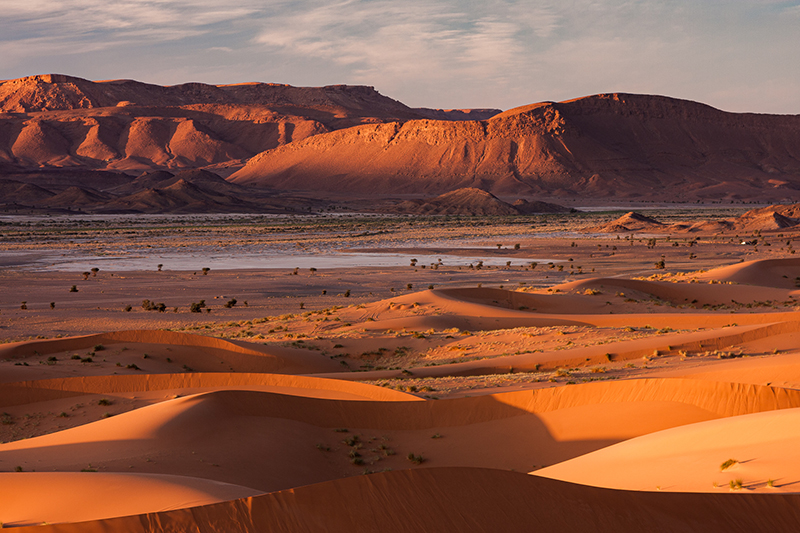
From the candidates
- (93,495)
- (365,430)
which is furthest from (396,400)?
(93,495)

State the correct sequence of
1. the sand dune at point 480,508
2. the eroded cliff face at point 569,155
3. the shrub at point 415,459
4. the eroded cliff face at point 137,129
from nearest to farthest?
the sand dune at point 480,508, the shrub at point 415,459, the eroded cliff face at point 569,155, the eroded cliff face at point 137,129

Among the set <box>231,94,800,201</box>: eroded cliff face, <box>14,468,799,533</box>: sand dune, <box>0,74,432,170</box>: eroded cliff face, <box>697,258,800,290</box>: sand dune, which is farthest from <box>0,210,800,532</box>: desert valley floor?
<box>0,74,432,170</box>: eroded cliff face

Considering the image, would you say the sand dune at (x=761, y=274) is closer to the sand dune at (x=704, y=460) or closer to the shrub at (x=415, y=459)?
the shrub at (x=415, y=459)

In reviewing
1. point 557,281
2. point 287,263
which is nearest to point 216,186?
point 287,263

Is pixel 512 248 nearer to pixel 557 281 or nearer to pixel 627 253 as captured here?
pixel 627 253

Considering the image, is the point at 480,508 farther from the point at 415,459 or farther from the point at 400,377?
the point at 400,377

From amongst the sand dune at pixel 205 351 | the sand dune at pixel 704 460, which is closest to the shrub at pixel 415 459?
the sand dune at pixel 704 460
